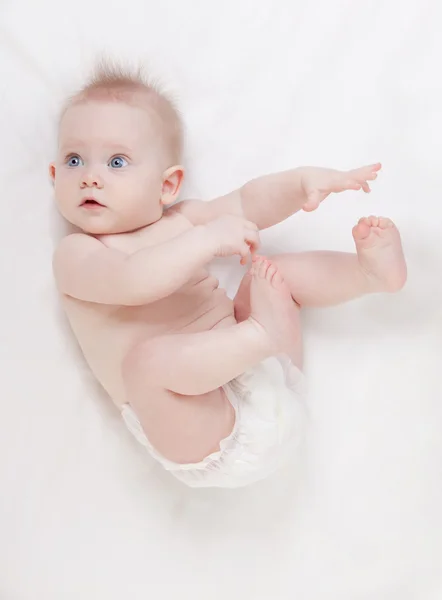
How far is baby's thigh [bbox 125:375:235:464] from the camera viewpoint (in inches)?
48.7

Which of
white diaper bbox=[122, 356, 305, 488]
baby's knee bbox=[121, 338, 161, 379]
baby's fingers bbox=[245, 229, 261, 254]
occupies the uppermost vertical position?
baby's fingers bbox=[245, 229, 261, 254]

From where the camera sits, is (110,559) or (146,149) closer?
(146,149)

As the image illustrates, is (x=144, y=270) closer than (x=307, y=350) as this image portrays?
Yes

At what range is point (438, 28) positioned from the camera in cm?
146

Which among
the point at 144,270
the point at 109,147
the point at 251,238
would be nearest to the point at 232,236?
the point at 251,238

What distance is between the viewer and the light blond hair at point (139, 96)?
1.33 metres

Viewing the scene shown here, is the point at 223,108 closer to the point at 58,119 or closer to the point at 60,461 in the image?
the point at 58,119

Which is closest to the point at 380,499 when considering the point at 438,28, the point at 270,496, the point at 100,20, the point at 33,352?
the point at 270,496

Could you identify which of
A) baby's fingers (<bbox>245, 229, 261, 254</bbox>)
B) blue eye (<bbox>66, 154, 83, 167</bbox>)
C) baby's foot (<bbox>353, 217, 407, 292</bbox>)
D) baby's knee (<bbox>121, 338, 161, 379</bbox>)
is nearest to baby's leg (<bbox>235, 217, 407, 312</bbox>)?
baby's foot (<bbox>353, 217, 407, 292</bbox>)

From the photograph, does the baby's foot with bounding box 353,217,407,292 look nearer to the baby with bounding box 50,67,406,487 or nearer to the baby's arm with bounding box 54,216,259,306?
the baby with bounding box 50,67,406,487

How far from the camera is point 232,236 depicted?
1.23 meters

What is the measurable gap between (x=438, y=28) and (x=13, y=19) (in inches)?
30.0

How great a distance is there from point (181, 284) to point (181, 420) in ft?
0.68

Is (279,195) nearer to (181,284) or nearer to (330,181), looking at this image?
(330,181)
